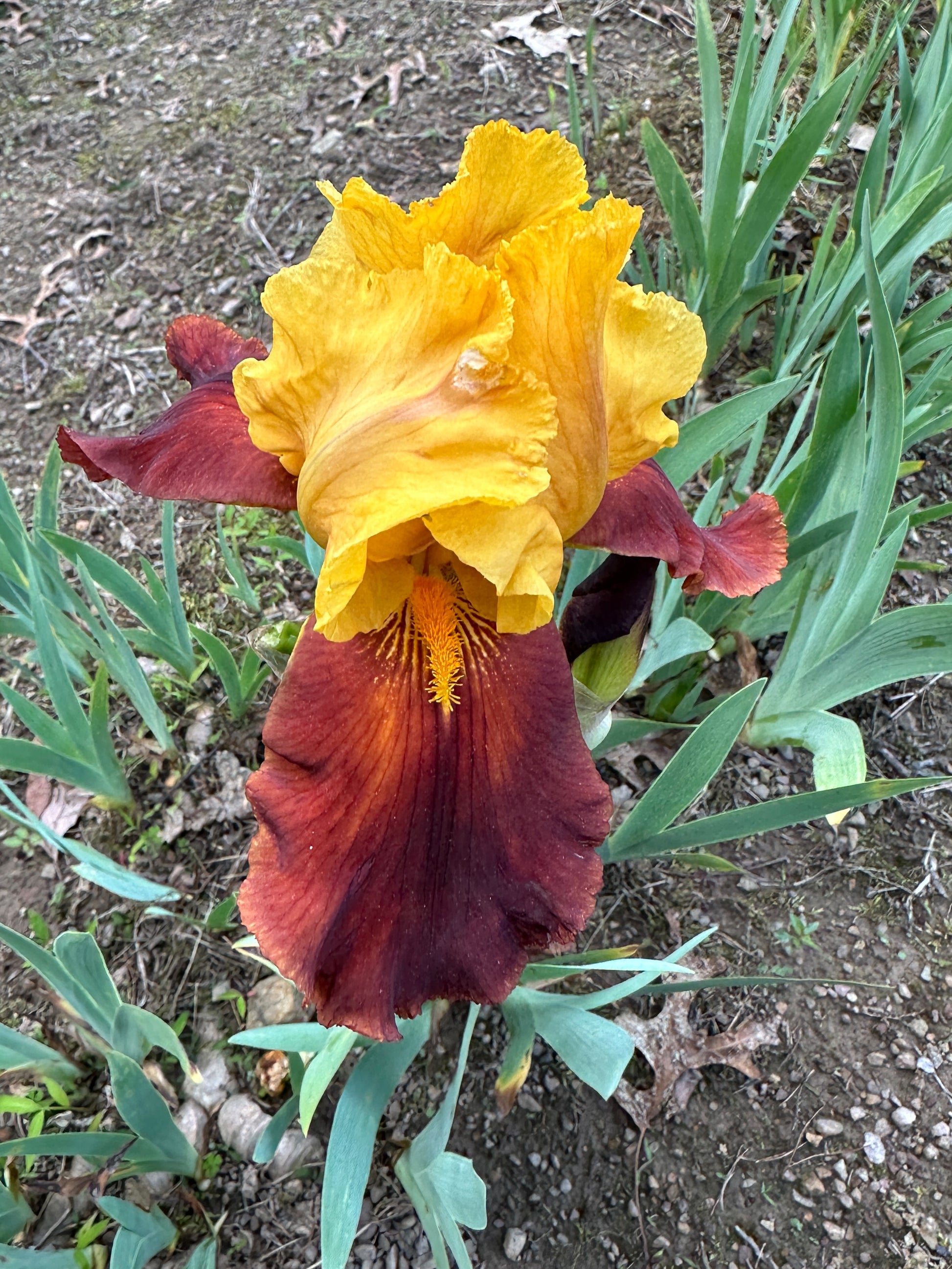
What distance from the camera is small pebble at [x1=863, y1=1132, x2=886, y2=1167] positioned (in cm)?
174

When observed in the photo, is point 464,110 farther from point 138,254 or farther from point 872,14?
point 872,14

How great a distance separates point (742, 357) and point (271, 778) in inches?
95.6

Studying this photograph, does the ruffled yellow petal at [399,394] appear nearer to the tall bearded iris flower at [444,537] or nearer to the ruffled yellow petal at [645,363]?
the tall bearded iris flower at [444,537]

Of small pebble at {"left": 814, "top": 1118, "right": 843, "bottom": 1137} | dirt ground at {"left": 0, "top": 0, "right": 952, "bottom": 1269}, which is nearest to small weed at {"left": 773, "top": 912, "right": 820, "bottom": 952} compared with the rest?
dirt ground at {"left": 0, "top": 0, "right": 952, "bottom": 1269}

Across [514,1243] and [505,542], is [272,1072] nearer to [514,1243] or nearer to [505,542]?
[514,1243]

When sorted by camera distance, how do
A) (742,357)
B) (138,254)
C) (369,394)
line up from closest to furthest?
(369,394)
(742,357)
(138,254)

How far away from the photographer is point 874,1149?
1.75 meters

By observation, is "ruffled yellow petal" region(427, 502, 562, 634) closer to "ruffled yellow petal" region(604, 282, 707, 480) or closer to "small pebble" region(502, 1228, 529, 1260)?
"ruffled yellow petal" region(604, 282, 707, 480)

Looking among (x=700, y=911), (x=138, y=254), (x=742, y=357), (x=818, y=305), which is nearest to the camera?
(x=700, y=911)

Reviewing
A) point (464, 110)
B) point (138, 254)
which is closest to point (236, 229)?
point (138, 254)

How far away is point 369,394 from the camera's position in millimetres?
1078

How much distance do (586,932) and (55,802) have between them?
4.69 ft

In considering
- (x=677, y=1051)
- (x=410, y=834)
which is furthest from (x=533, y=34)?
(x=677, y=1051)

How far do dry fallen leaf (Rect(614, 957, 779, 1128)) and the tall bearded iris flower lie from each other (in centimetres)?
75
